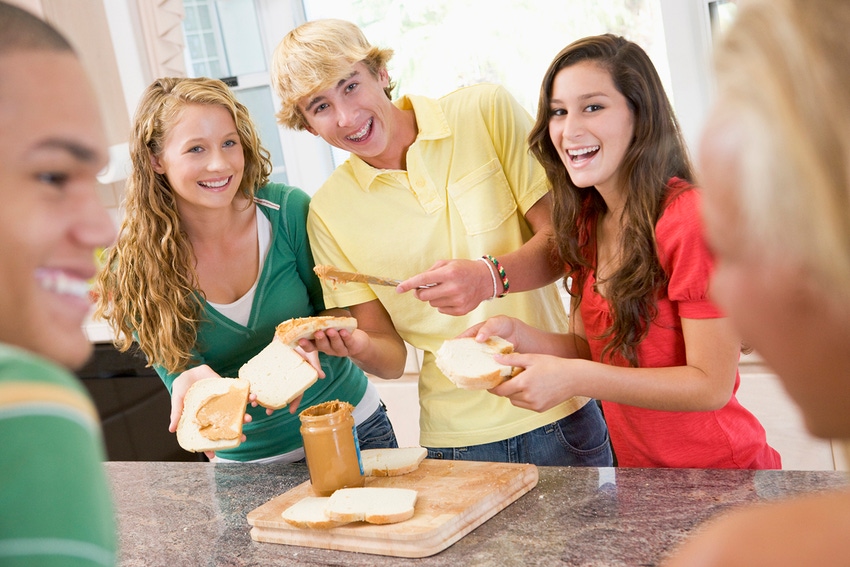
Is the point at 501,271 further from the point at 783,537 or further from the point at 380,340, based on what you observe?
the point at 783,537

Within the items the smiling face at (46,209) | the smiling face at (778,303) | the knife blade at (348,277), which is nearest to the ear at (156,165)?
the knife blade at (348,277)

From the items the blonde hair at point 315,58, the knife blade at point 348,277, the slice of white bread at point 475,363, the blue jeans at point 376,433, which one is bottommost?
the blue jeans at point 376,433

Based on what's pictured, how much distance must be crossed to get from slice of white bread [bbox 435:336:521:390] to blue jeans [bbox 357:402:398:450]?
18.2 inches

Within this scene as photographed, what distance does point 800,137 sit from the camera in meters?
0.43

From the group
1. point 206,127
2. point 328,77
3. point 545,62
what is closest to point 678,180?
point 328,77

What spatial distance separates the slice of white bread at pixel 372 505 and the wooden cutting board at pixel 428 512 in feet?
0.04

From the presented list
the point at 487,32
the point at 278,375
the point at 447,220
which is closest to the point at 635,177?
the point at 447,220

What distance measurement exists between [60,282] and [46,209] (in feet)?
0.14

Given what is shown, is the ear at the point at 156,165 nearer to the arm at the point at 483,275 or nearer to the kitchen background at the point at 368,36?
the arm at the point at 483,275

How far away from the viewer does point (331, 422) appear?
4.72 feet

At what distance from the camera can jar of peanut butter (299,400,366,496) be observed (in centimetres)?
144

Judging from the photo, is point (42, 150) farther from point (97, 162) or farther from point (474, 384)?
point (474, 384)

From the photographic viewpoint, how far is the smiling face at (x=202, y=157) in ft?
5.94

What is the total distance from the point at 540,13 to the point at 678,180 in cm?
175
